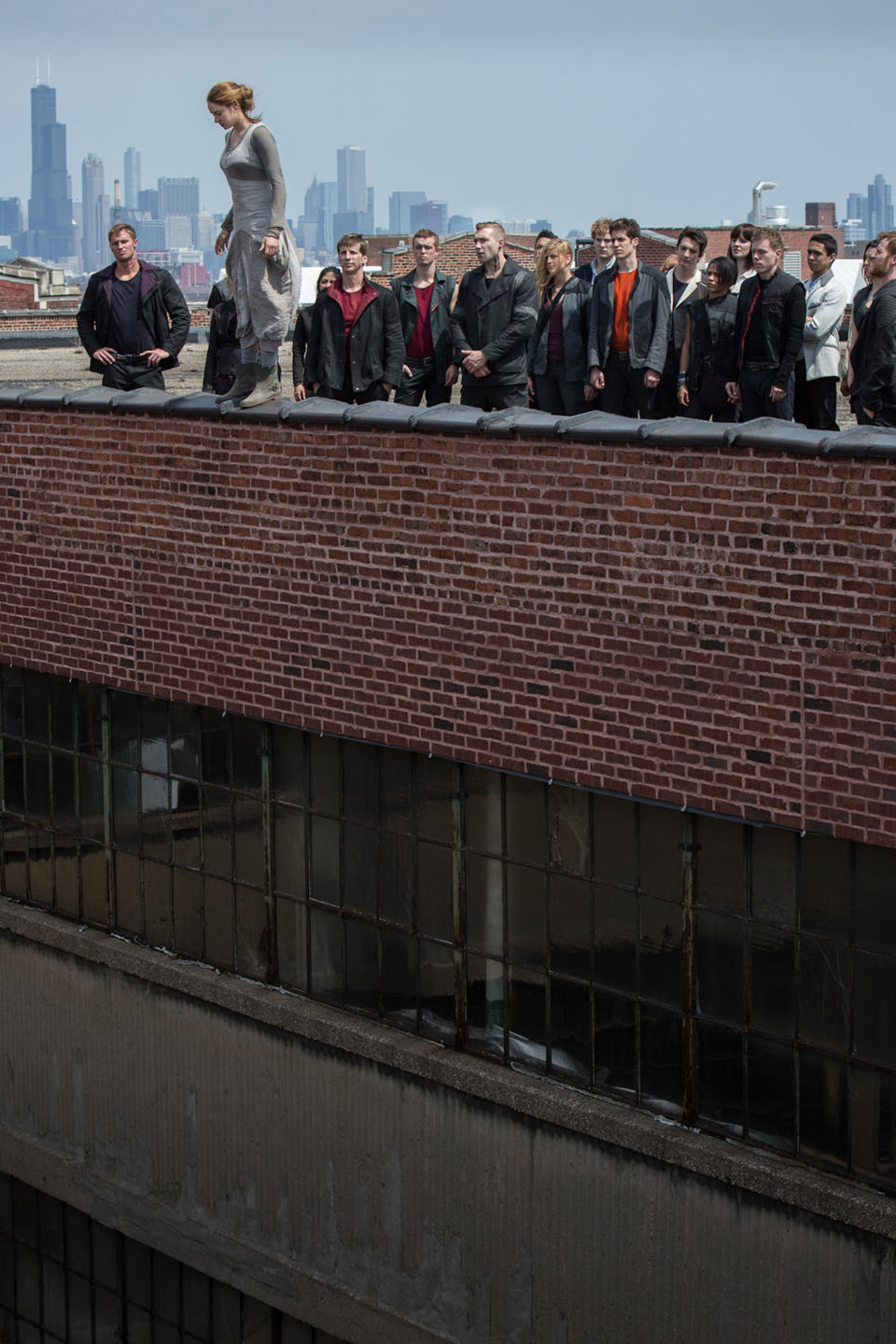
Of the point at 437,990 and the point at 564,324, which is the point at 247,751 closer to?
the point at 437,990

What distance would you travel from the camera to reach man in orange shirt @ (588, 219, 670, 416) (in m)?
9.84

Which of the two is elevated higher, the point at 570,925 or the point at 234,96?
the point at 234,96

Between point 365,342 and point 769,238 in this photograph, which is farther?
point 365,342

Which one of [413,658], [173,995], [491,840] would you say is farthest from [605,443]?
[173,995]

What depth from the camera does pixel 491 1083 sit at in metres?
9.57

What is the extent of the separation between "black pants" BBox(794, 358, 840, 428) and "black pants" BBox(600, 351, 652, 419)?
0.82 m

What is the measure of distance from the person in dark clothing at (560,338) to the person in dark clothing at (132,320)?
264 centimetres

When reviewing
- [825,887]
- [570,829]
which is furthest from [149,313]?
[825,887]

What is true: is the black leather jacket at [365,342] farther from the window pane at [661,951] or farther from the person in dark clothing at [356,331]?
the window pane at [661,951]

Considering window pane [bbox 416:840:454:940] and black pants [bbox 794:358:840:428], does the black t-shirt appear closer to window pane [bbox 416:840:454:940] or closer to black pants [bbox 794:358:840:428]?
window pane [bbox 416:840:454:940]

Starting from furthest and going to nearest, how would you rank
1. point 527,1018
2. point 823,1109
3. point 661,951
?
point 527,1018
point 661,951
point 823,1109

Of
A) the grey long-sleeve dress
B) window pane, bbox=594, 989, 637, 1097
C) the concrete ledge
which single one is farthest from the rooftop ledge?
the concrete ledge

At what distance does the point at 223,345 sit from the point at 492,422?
3.71 meters

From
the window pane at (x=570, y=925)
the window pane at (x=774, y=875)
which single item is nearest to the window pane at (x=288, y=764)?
the window pane at (x=570, y=925)
